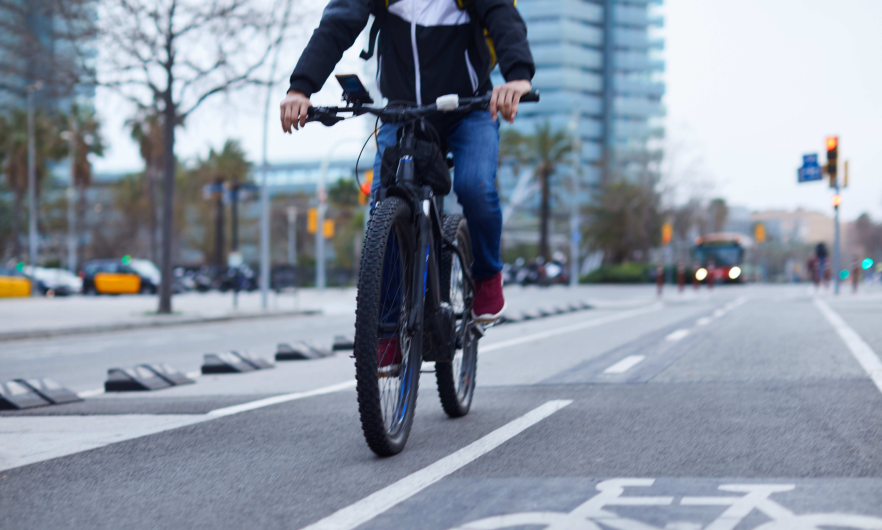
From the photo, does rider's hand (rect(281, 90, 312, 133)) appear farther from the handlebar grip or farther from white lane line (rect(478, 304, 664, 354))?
white lane line (rect(478, 304, 664, 354))

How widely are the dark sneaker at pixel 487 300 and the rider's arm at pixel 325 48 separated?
1.31m

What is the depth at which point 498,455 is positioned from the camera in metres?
3.57

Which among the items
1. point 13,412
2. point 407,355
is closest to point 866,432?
point 407,355

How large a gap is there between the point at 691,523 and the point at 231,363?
20.2ft

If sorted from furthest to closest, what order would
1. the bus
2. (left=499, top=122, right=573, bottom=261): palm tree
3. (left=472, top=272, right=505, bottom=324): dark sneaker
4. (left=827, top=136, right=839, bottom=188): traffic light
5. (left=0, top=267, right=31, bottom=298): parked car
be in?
(left=499, top=122, right=573, bottom=261): palm tree, the bus, (left=0, top=267, right=31, bottom=298): parked car, (left=827, top=136, right=839, bottom=188): traffic light, (left=472, top=272, right=505, bottom=324): dark sneaker

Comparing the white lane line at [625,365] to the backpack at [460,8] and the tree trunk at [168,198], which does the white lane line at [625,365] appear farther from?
the tree trunk at [168,198]

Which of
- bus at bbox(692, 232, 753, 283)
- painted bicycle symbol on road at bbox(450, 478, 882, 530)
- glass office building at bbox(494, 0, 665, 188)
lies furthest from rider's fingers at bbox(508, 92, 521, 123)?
glass office building at bbox(494, 0, 665, 188)

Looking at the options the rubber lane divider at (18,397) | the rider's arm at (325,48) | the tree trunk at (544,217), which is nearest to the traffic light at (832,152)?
the rubber lane divider at (18,397)

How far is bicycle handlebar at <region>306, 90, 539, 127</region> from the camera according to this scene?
3.67 meters

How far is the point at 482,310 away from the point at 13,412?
288 centimetres

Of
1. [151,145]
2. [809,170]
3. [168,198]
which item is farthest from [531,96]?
[151,145]

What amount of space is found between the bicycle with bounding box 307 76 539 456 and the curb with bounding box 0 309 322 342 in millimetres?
12687

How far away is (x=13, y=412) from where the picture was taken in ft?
17.9

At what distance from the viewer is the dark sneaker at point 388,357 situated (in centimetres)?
345
